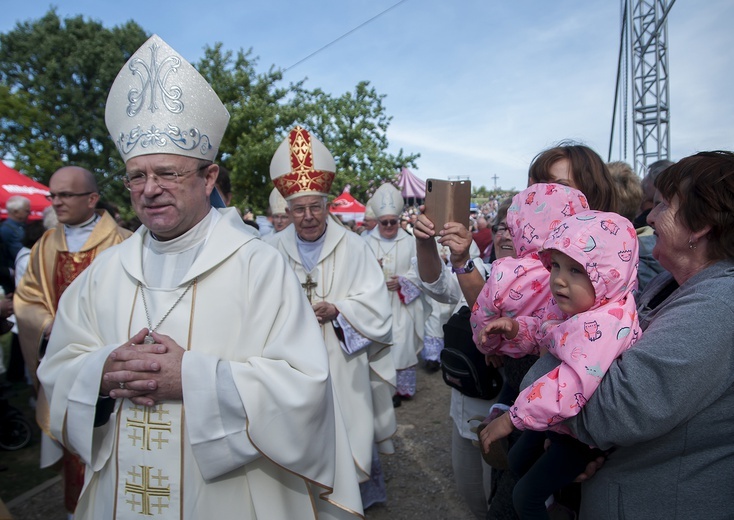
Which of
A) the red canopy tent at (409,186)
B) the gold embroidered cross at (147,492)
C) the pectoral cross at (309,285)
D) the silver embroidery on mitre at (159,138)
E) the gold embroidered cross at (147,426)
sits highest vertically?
the red canopy tent at (409,186)

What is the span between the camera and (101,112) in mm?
30531

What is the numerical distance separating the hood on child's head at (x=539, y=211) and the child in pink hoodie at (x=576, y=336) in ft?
0.98

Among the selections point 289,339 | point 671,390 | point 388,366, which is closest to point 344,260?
point 388,366

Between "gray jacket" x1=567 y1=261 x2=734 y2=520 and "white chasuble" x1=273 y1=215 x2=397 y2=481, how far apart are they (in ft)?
7.32

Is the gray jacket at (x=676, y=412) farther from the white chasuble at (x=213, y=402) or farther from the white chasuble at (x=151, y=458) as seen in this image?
the white chasuble at (x=151, y=458)

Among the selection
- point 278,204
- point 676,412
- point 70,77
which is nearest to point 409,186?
point 278,204

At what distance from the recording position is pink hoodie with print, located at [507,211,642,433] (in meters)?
1.51

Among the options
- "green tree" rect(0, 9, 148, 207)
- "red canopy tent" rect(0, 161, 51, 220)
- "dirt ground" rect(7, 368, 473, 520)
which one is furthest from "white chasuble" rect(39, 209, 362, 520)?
"green tree" rect(0, 9, 148, 207)

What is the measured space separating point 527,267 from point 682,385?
0.81 meters

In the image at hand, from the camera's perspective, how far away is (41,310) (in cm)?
356

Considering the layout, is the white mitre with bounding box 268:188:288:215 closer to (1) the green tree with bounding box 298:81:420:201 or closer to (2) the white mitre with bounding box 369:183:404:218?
(2) the white mitre with bounding box 369:183:404:218

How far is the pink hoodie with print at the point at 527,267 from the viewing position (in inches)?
79.0

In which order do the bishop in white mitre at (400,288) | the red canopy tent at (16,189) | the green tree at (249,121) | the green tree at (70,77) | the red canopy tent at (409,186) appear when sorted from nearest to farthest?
1. the bishop in white mitre at (400,288)
2. the red canopy tent at (16,189)
3. the green tree at (249,121)
4. the red canopy tent at (409,186)
5. the green tree at (70,77)

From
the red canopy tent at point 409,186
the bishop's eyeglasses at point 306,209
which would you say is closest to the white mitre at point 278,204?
the bishop's eyeglasses at point 306,209
